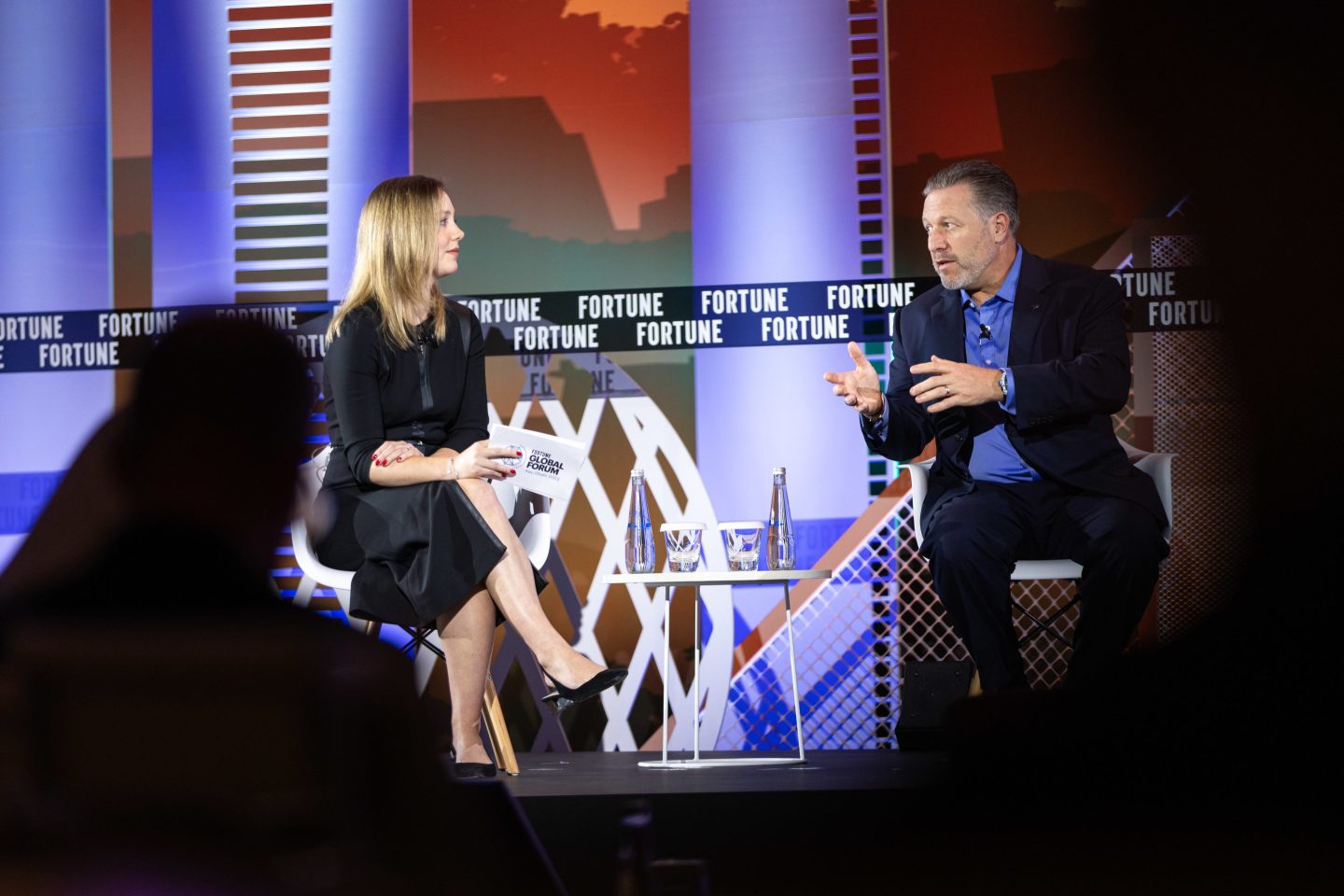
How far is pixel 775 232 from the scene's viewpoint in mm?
4633

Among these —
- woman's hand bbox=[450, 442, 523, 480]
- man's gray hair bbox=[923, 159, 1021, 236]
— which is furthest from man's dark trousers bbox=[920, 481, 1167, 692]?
woman's hand bbox=[450, 442, 523, 480]

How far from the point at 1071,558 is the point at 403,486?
5.06 ft

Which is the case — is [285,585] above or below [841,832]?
above

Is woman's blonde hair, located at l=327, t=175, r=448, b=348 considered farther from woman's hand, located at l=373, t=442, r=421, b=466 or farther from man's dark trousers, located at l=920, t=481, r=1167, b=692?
man's dark trousers, located at l=920, t=481, r=1167, b=692

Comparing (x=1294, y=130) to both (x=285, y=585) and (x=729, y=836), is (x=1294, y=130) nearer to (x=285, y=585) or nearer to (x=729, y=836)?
(x=729, y=836)

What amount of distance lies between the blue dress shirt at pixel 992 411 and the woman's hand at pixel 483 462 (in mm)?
881

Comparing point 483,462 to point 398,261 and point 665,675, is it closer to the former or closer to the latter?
point 398,261

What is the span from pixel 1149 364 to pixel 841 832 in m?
2.41

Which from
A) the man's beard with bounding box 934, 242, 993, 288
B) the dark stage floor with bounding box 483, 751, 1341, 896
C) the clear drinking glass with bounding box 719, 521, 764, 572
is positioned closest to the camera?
the dark stage floor with bounding box 483, 751, 1341, 896

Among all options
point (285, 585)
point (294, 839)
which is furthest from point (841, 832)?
point (285, 585)

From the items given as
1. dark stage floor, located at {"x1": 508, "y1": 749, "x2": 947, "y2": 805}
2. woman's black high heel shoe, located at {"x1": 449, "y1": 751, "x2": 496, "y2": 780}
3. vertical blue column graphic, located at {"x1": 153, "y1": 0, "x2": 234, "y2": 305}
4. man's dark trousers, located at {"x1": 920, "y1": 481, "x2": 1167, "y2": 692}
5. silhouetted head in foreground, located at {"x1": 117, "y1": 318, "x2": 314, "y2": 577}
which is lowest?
dark stage floor, located at {"x1": 508, "y1": 749, "x2": 947, "y2": 805}

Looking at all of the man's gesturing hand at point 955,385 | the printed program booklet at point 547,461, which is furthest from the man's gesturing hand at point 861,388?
the printed program booklet at point 547,461

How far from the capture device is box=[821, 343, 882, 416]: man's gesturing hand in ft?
10.9

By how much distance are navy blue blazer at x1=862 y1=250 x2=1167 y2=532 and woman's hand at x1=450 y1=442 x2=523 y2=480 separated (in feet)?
2.89
